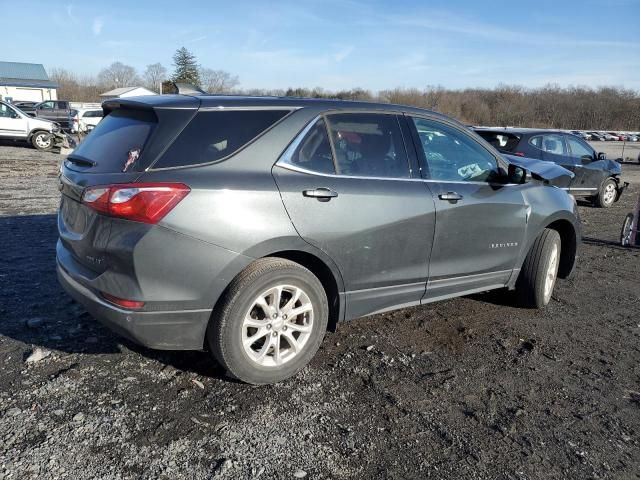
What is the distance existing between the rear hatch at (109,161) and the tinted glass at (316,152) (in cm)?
69

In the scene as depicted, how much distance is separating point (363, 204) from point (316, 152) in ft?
1.51

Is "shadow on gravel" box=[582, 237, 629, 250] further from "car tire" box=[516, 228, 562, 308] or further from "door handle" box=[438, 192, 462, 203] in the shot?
"door handle" box=[438, 192, 462, 203]

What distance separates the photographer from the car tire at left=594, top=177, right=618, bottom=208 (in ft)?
40.1

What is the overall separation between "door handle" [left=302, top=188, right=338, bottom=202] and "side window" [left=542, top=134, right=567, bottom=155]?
29.9 feet

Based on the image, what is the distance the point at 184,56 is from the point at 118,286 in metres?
86.8

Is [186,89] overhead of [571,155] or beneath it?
overhead

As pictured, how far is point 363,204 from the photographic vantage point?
351 cm

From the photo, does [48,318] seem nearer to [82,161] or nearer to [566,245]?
[82,161]

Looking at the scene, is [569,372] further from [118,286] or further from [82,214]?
[82,214]

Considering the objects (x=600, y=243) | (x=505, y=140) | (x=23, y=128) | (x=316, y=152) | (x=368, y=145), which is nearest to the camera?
(x=316, y=152)

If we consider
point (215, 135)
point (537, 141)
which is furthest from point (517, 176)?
point (537, 141)

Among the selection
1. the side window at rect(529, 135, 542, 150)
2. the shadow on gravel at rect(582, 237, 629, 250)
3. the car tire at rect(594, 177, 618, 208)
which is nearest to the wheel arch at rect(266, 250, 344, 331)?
the shadow on gravel at rect(582, 237, 629, 250)

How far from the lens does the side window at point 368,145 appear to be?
3.58 m

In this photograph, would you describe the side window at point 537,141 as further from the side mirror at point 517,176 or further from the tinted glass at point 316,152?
the tinted glass at point 316,152
